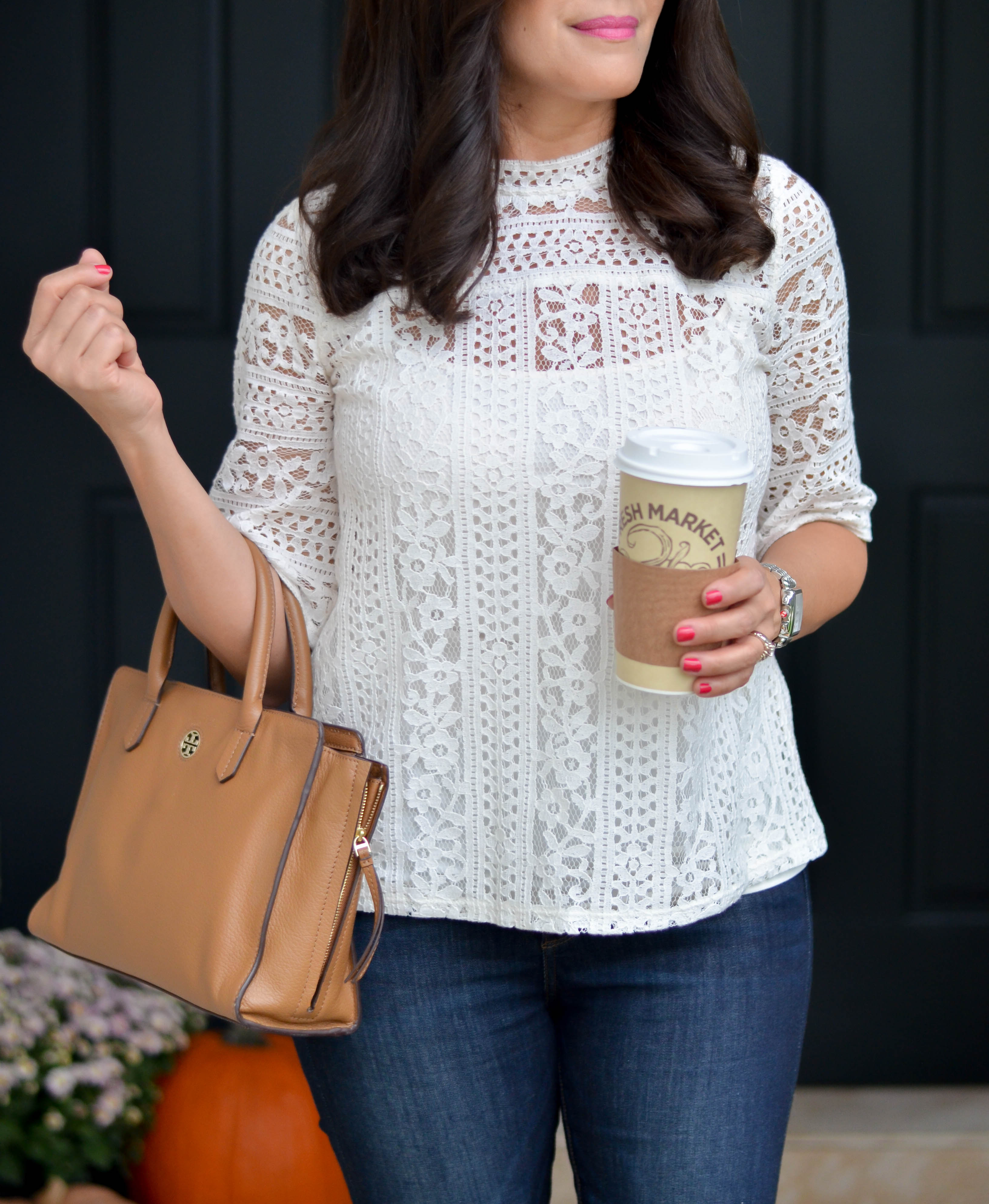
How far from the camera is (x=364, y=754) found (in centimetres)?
115

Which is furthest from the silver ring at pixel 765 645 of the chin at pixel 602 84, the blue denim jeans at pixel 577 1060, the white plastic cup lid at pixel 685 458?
the chin at pixel 602 84

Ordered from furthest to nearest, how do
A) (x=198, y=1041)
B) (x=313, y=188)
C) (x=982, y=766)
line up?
(x=982, y=766)
(x=198, y=1041)
(x=313, y=188)

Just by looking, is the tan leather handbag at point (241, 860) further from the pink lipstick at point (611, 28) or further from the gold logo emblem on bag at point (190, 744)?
the pink lipstick at point (611, 28)

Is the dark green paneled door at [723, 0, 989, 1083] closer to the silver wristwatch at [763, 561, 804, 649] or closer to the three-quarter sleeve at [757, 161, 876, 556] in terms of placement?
the three-quarter sleeve at [757, 161, 876, 556]

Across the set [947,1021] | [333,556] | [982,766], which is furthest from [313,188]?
[947,1021]

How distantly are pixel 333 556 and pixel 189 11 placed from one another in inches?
49.6

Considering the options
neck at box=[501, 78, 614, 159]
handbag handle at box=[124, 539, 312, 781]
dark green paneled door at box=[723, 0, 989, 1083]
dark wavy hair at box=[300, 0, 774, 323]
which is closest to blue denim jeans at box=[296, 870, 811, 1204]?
handbag handle at box=[124, 539, 312, 781]

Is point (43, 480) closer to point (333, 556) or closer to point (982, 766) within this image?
point (333, 556)

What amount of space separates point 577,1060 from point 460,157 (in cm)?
86

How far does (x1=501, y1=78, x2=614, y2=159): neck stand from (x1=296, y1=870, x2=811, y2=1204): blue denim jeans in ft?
2.45

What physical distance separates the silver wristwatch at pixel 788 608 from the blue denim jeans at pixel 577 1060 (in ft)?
0.84

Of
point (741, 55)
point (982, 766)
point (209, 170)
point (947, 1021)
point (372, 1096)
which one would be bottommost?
point (947, 1021)

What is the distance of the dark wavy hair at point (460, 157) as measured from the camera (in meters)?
1.16

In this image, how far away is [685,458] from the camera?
35.9 inches
